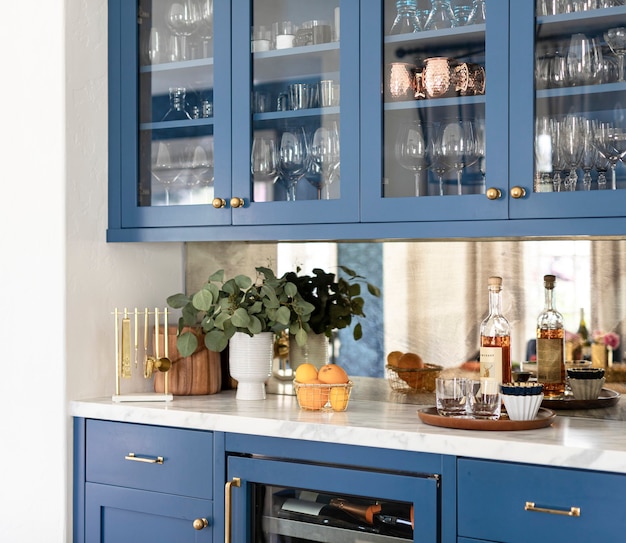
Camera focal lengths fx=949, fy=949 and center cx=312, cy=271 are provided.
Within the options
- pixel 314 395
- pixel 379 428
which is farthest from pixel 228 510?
pixel 379 428

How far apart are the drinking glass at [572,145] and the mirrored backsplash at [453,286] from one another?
37 cm

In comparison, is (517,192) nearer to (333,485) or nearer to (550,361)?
(550,361)

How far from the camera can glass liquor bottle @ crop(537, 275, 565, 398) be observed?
8.36ft

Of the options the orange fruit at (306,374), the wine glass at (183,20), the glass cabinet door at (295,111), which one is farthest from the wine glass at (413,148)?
the wine glass at (183,20)

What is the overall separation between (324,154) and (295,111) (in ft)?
0.50

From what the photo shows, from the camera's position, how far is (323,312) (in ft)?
9.43

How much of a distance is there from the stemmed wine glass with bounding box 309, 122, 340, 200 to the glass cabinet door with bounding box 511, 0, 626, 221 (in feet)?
1.65

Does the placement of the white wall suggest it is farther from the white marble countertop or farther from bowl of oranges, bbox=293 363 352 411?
bowl of oranges, bbox=293 363 352 411

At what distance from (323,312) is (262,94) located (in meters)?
0.68

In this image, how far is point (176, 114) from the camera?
2822mm
